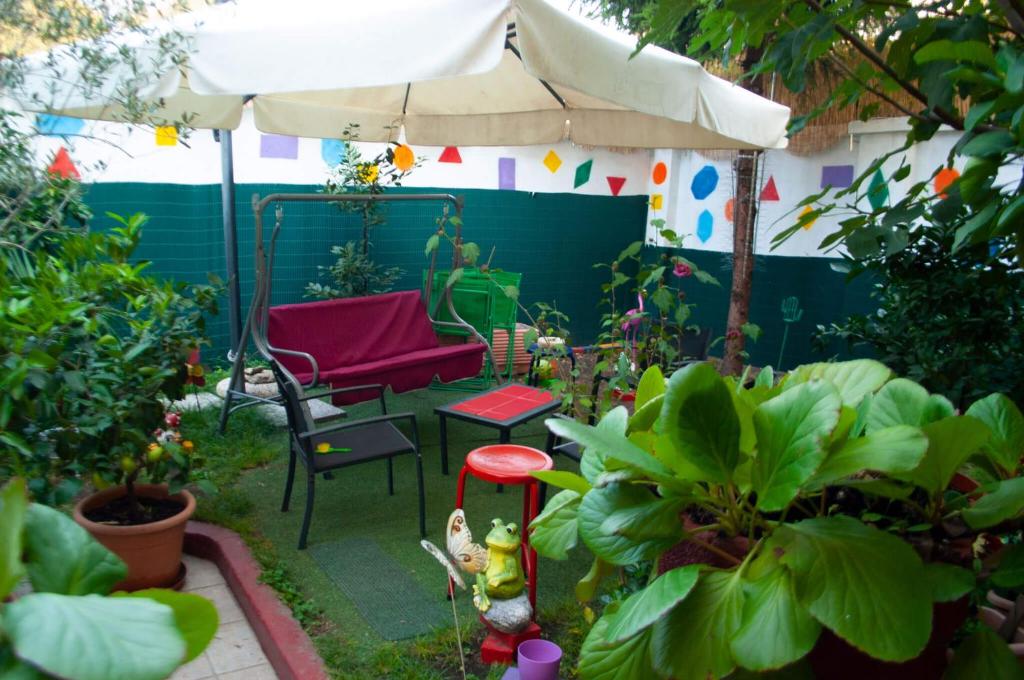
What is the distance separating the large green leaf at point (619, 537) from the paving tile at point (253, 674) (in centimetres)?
212

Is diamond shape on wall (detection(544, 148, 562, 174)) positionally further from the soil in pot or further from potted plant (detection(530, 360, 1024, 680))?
potted plant (detection(530, 360, 1024, 680))

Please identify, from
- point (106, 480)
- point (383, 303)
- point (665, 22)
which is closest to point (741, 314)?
point (383, 303)

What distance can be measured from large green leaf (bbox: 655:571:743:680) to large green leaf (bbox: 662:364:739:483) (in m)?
0.11

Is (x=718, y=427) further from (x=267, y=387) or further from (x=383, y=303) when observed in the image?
(x=267, y=387)

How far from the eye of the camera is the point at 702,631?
699mm

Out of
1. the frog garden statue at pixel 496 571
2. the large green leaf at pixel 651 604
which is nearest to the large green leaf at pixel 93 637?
the large green leaf at pixel 651 604

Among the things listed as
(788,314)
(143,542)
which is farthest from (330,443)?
(788,314)

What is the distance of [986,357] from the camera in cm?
219

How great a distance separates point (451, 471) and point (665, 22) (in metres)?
3.37

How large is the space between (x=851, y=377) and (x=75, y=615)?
0.85 meters

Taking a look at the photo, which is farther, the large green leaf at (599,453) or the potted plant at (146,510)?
the potted plant at (146,510)

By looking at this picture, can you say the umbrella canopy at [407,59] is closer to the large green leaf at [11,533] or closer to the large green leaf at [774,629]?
the large green leaf at [11,533]

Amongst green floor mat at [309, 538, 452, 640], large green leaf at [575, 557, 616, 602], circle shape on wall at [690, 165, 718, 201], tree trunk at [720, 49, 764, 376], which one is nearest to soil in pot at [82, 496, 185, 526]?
green floor mat at [309, 538, 452, 640]

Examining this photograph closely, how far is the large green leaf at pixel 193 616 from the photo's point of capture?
1.63 feet
